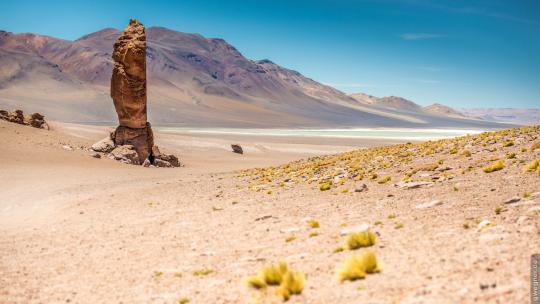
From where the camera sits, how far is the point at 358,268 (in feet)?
19.0

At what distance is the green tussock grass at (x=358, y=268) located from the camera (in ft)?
18.9

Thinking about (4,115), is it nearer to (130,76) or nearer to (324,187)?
(130,76)

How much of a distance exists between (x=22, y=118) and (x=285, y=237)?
121 ft

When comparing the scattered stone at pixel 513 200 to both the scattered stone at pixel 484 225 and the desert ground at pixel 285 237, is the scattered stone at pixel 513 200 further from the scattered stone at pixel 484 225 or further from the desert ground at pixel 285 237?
the scattered stone at pixel 484 225

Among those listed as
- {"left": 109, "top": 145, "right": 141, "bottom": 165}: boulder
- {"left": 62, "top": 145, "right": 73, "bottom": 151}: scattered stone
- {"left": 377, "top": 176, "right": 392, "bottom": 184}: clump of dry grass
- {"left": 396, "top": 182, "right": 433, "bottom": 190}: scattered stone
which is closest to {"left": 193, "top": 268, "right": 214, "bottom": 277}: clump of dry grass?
{"left": 396, "top": 182, "right": 433, "bottom": 190}: scattered stone

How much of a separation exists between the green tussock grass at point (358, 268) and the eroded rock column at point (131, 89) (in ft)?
95.8

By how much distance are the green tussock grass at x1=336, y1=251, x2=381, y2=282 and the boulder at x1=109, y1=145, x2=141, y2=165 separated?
2802 centimetres

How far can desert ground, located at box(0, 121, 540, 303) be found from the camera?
5.58 metres

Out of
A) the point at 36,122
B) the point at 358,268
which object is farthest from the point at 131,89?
the point at 358,268

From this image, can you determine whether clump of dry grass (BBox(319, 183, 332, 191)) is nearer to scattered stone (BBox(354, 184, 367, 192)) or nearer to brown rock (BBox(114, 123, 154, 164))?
scattered stone (BBox(354, 184, 367, 192))

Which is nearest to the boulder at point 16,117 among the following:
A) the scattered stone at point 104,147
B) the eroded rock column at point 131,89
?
the scattered stone at point 104,147

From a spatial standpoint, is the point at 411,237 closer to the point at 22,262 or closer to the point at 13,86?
the point at 22,262

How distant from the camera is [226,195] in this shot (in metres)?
15.6

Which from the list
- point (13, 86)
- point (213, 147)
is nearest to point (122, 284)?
point (213, 147)
